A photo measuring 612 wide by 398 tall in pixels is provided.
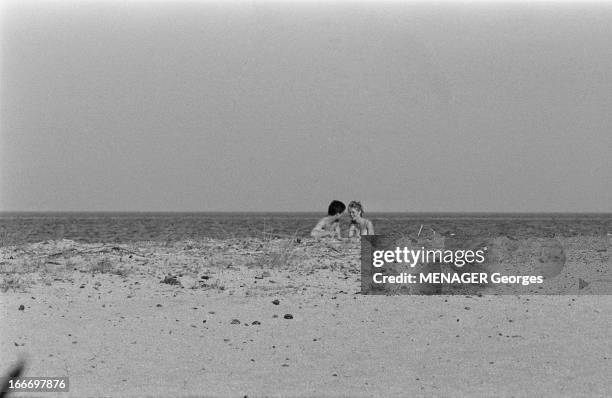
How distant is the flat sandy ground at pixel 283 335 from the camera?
602 cm

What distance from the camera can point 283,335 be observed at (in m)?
7.49

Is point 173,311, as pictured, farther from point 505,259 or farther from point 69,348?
point 505,259

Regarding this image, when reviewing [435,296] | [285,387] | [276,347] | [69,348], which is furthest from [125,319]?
[435,296]

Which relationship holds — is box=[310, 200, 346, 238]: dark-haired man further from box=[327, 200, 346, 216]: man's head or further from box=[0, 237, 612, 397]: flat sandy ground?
box=[0, 237, 612, 397]: flat sandy ground

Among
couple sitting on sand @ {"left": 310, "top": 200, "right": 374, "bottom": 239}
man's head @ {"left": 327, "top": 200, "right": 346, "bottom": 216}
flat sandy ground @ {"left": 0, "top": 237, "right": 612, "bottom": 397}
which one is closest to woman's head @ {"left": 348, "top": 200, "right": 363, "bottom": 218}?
couple sitting on sand @ {"left": 310, "top": 200, "right": 374, "bottom": 239}

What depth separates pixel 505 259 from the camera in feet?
39.3

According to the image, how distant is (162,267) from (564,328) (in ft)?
19.8

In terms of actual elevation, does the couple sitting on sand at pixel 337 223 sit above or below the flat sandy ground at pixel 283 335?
above

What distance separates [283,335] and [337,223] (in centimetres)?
770

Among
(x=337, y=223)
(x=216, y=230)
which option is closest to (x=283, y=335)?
(x=337, y=223)

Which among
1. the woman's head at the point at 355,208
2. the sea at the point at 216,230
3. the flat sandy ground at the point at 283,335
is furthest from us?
the sea at the point at 216,230

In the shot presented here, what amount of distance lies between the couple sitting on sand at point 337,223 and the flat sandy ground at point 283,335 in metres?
1.68

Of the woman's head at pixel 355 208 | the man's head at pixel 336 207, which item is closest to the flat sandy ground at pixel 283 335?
the woman's head at pixel 355 208

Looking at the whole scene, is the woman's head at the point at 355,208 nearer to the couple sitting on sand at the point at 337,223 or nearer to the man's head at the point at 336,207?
the couple sitting on sand at the point at 337,223
